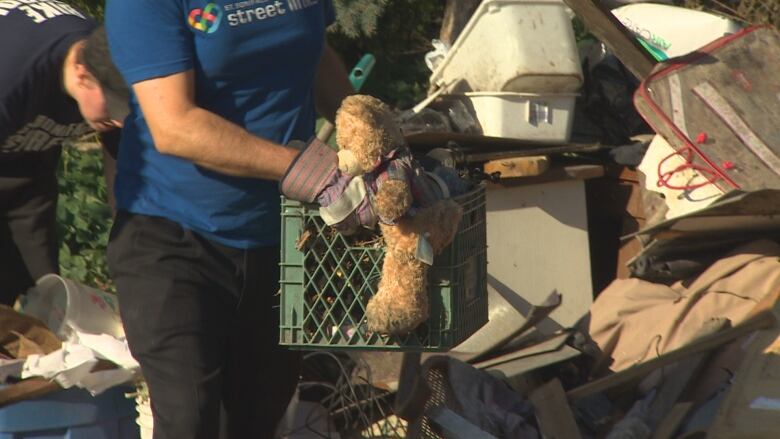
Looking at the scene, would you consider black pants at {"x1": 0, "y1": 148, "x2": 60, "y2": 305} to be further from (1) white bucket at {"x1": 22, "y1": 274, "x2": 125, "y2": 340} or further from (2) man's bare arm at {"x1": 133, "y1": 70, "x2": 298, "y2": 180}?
(2) man's bare arm at {"x1": 133, "y1": 70, "x2": 298, "y2": 180}

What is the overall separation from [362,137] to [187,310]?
26.4 inches

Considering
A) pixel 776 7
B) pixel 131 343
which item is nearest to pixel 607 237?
pixel 776 7

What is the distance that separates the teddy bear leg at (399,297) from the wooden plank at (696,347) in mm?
1946

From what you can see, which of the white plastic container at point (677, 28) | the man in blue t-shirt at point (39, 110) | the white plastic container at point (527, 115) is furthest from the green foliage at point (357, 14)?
the man in blue t-shirt at point (39, 110)

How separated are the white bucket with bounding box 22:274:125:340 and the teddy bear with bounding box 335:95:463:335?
1.53 m

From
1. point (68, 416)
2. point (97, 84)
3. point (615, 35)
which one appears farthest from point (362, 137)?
point (615, 35)

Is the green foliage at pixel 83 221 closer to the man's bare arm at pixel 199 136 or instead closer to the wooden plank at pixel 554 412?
the wooden plank at pixel 554 412

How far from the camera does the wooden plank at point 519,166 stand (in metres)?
5.12

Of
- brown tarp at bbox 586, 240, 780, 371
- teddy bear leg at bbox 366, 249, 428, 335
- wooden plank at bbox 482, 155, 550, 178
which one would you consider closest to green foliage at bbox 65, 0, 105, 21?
wooden plank at bbox 482, 155, 550, 178

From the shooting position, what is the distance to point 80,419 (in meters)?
3.57

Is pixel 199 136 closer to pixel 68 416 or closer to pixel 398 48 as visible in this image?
pixel 68 416

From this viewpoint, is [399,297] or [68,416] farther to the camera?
[68,416]

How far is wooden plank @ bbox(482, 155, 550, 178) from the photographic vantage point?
512 centimetres

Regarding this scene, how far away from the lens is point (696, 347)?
4.31m
